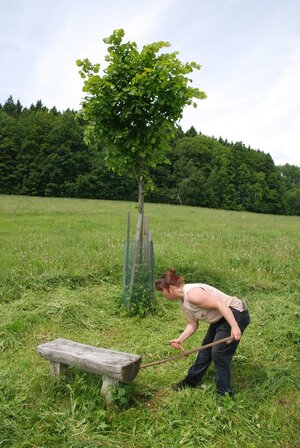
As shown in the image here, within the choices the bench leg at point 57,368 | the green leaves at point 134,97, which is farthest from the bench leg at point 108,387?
the green leaves at point 134,97

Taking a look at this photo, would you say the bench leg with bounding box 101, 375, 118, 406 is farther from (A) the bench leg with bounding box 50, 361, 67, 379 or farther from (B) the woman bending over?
(B) the woman bending over

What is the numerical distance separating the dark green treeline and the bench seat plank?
46.2 metres

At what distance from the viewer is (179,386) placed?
4.57 metres

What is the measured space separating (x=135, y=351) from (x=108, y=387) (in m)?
1.47

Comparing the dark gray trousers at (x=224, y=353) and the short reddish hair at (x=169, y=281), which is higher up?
the short reddish hair at (x=169, y=281)

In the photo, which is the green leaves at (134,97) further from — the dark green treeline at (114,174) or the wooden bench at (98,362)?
the dark green treeline at (114,174)

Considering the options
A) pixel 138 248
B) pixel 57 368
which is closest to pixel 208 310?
pixel 57 368

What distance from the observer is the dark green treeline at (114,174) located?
5434cm

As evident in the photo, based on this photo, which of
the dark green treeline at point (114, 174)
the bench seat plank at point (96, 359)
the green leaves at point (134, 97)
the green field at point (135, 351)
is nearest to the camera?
the green field at point (135, 351)

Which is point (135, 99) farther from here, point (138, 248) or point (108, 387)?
point (108, 387)

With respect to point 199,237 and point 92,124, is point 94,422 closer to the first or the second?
point 92,124

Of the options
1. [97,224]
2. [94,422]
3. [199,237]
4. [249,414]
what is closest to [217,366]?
[249,414]

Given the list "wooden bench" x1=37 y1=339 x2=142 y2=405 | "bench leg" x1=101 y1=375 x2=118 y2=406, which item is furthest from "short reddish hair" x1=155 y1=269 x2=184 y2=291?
"bench leg" x1=101 y1=375 x2=118 y2=406

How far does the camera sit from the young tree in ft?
22.6
